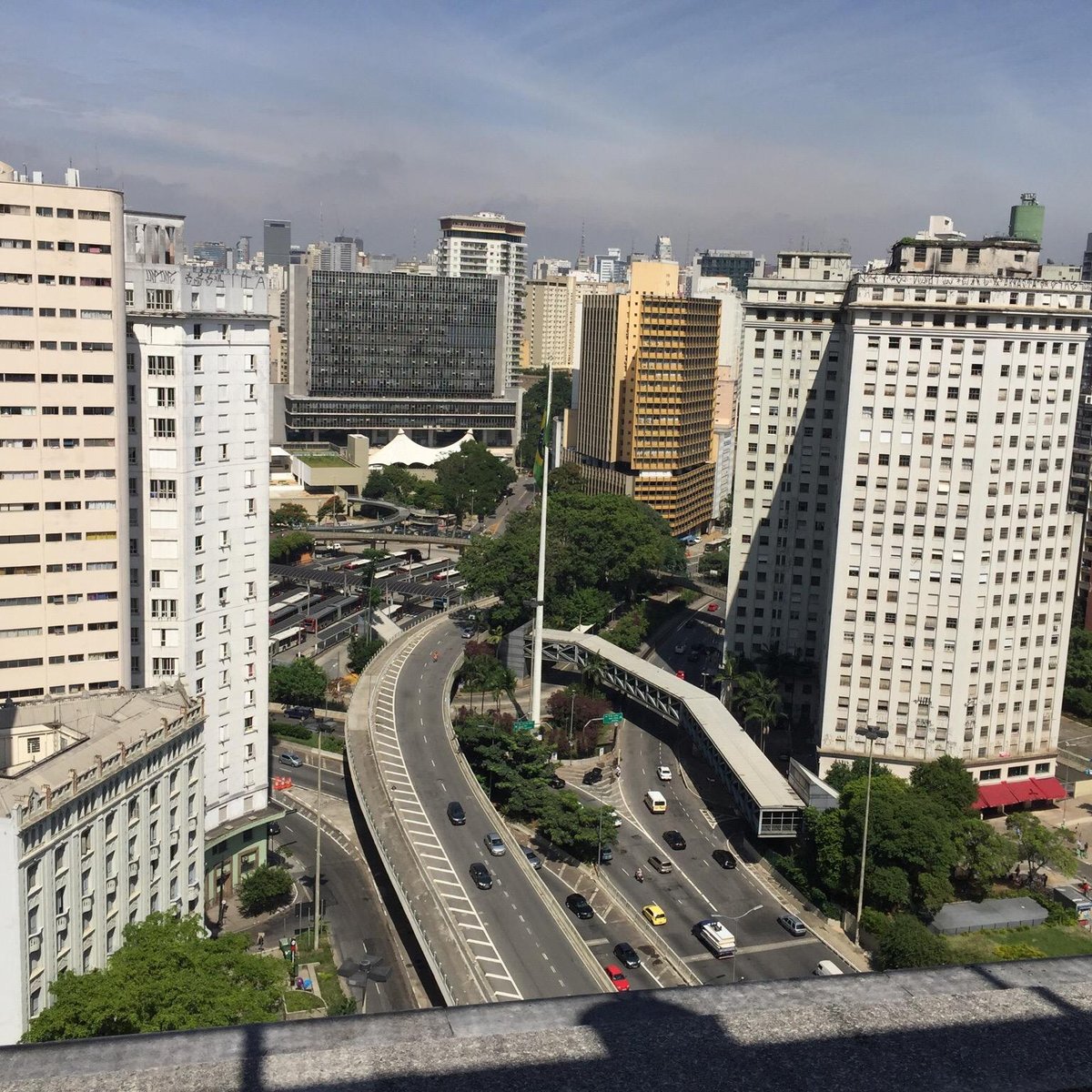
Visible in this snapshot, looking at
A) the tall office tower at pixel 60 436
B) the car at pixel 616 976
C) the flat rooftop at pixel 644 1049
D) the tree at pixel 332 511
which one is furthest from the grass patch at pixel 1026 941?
the tree at pixel 332 511

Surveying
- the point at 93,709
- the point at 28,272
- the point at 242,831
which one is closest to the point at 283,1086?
the point at 93,709

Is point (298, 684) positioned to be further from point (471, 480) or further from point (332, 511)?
point (471, 480)

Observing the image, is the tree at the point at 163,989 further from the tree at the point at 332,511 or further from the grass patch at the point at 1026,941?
the tree at the point at 332,511

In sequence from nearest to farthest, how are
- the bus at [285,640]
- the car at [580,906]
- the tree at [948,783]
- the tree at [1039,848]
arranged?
the car at [580,906] < the tree at [1039,848] < the tree at [948,783] < the bus at [285,640]

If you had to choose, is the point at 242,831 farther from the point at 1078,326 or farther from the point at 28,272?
the point at 1078,326

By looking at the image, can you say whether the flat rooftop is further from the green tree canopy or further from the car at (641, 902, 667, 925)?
the green tree canopy

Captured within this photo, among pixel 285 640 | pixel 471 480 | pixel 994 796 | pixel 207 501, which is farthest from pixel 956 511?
pixel 471 480

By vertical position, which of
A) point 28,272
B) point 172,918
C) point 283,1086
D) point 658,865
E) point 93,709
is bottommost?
point 658,865
